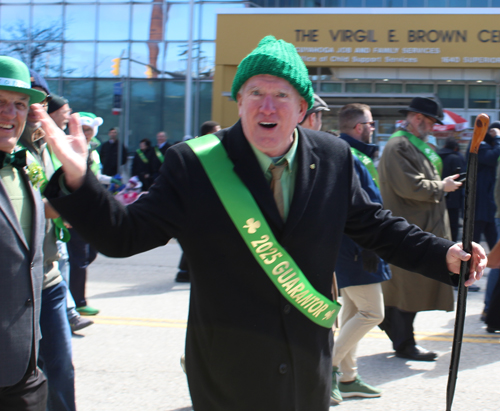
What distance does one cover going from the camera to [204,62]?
19.5 meters

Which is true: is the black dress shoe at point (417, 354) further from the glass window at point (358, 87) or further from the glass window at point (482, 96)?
the glass window at point (482, 96)

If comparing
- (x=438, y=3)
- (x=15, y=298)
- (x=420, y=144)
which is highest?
(x=438, y=3)

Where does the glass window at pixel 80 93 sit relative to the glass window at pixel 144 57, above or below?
below

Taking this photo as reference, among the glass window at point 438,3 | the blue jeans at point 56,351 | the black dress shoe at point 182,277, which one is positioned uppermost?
the glass window at point 438,3

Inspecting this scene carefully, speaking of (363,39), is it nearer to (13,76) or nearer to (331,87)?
(331,87)

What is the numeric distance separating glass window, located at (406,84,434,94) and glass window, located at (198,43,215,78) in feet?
20.5

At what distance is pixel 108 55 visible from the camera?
20219 millimetres

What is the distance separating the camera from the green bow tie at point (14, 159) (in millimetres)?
2410

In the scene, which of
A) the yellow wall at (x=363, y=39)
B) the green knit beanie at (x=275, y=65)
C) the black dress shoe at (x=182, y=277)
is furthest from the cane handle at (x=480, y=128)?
the yellow wall at (x=363, y=39)

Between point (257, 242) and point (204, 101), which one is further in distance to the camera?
point (204, 101)

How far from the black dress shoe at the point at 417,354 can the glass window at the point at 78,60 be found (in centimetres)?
1757

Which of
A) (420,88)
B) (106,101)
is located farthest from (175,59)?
(420,88)

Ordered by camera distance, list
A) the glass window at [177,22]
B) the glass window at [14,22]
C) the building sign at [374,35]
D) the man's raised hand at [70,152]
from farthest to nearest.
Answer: the glass window at [14,22]
the glass window at [177,22]
the building sign at [374,35]
the man's raised hand at [70,152]

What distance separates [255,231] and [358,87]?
15779 millimetres
